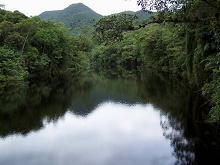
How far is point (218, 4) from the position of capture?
26.7 ft

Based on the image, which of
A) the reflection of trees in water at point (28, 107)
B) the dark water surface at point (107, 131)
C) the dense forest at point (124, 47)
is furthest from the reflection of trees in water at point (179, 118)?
the reflection of trees in water at point (28, 107)

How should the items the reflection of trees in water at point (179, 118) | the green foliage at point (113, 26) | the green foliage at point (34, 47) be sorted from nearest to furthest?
the green foliage at point (113, 26)
the reflection of trees in water at point (179, 118)
the green foliage at point (34, 47)

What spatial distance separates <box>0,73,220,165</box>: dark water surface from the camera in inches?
553

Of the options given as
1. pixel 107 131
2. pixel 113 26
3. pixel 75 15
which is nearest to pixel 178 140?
pixel 107 131

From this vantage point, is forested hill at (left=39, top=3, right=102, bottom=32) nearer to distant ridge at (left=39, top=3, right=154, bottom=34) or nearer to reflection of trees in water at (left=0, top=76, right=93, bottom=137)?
distant ridge at (left=39, top=3, right=154, bottom=34)

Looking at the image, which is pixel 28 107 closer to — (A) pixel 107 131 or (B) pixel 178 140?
(A) pixel 107 131

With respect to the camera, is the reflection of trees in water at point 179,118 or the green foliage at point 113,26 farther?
the reflection of trees in water at point 179,118

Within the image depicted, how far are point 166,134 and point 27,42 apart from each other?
36.4 metres

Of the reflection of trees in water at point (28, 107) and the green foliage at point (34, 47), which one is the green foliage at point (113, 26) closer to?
the reflection of trees in water at point (28, 107)

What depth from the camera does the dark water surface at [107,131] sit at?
46.1 ft

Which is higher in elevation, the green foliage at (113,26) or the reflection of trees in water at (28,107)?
the green foliage at (113,26)

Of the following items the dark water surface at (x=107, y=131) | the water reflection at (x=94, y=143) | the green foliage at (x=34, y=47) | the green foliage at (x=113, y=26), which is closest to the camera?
the green foliage at (x=113, y=26)

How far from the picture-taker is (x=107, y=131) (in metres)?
18.8

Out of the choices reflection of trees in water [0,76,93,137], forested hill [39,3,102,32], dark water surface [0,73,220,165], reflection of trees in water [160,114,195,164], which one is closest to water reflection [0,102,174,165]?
dark water surface [0,73,220,165]
